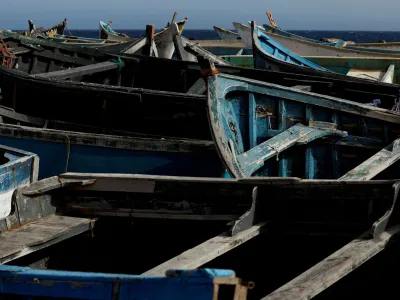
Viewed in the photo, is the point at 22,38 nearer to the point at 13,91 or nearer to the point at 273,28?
the point at 13,91

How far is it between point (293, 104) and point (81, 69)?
4.02m

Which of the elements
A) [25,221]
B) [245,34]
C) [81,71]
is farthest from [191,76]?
[245,34]

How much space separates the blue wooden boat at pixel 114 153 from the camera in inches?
303

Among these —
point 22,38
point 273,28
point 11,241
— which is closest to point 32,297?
point 11,241

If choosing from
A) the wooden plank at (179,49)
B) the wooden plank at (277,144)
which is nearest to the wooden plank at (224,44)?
the wooden plank at (179,49)

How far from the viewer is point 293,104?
806 centimetres

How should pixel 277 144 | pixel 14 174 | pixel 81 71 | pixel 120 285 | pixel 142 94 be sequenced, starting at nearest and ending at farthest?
pixel 120 285, pixel 14 174, pixel 277 144, pixel 142 94, pixel 81 71

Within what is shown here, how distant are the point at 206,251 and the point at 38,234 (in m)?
1.43

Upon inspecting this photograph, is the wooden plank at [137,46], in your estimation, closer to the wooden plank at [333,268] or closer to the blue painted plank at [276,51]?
the blue painted plank at [276,51]

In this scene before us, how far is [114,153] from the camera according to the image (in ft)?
26.2

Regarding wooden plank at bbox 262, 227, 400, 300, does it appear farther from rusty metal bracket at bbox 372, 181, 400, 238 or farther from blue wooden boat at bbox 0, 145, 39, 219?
blue wooden boat at bbox 0, 145, 39, 219

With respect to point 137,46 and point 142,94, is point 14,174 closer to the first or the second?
point 142,94

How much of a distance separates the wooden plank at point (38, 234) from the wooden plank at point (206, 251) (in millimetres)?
1151

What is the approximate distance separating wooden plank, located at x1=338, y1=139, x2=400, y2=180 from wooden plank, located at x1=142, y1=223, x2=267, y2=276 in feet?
5.04
